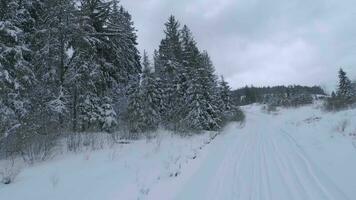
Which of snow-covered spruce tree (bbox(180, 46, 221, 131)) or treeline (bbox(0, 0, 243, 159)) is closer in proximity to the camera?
treeline (bbox(0, 0, 243, 159))

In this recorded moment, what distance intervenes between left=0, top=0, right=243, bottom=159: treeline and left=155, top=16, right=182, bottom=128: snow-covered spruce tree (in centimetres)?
12

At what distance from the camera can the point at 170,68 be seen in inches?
1291

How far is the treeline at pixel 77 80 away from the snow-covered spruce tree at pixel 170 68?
12 cm

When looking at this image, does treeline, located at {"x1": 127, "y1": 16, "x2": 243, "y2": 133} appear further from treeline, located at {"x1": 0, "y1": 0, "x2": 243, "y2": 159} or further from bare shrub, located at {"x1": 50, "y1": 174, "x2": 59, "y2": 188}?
bare shrub, located at {"x1": 50, "y1": 174, "x2": 59, "y2": 188}

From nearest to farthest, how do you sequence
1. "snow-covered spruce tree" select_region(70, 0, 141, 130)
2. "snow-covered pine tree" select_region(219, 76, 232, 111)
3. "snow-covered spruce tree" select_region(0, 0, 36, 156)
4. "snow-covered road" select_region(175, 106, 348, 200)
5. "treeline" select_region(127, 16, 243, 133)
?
"snow-covered road" select_region(175, 106, 348, 200)
"snow-covered spruce tree" select_region(0, 0, 36, 156)
"snow-covered spruce tree" select_region(70, 0, 141, 130)
"treeline" select_region(127, 16, 243, 133)
"snow-covered pine tree" select_region(219, 76, 232, 111)

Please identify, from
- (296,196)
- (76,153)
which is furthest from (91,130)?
(296,196)

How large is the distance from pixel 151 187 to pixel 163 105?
22.5 m

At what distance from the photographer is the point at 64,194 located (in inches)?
239

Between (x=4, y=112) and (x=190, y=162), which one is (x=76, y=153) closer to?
(x=4, y=112)

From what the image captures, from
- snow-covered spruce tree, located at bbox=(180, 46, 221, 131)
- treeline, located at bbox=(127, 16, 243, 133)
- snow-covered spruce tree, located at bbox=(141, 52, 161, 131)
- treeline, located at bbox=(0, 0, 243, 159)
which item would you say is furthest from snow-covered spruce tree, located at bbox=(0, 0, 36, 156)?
snow-covered spruce tree, located at bbox=(180, 46, 221, 131)

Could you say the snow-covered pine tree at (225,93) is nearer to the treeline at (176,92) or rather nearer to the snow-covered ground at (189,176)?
the treeline at (176,92)

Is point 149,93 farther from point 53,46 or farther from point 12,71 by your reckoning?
point 12,71

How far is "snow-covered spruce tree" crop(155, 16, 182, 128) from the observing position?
99.3ft

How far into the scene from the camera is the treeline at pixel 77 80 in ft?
35.5
